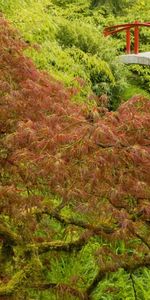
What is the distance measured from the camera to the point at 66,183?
155 inches

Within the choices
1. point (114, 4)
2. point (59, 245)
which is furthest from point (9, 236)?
point (114, 4)

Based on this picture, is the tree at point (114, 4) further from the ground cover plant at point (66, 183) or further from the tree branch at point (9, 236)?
the tree branch at point (9, 236)

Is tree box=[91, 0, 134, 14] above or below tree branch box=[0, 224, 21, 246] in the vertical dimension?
below

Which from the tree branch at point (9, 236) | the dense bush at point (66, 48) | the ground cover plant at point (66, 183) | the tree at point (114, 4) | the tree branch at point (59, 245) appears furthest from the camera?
the tree at point (114, 4)

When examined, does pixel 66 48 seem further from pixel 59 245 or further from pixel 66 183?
pixel 66 183

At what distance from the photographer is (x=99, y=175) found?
3.76 metres

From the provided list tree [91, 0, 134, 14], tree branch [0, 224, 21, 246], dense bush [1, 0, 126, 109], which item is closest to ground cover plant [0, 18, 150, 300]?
tree branch [0, 224, 21, 246]

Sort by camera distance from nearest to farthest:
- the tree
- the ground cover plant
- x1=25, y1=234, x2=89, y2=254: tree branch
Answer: the ground cover plant → x1=25, y1=234, x2=89, y2=254: tree branch → the tree

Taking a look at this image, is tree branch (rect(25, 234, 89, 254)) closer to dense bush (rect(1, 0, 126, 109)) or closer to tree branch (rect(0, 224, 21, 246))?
tree branch (rect(0, 224, 21, 246))

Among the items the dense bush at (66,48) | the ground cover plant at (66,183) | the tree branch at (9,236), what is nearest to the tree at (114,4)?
the dense bush at (66,48)

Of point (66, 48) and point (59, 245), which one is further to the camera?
point (66, 48)

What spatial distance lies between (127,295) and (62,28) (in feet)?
30.0

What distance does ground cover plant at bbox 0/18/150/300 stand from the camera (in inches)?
150

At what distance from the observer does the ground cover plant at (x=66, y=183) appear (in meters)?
3.81
